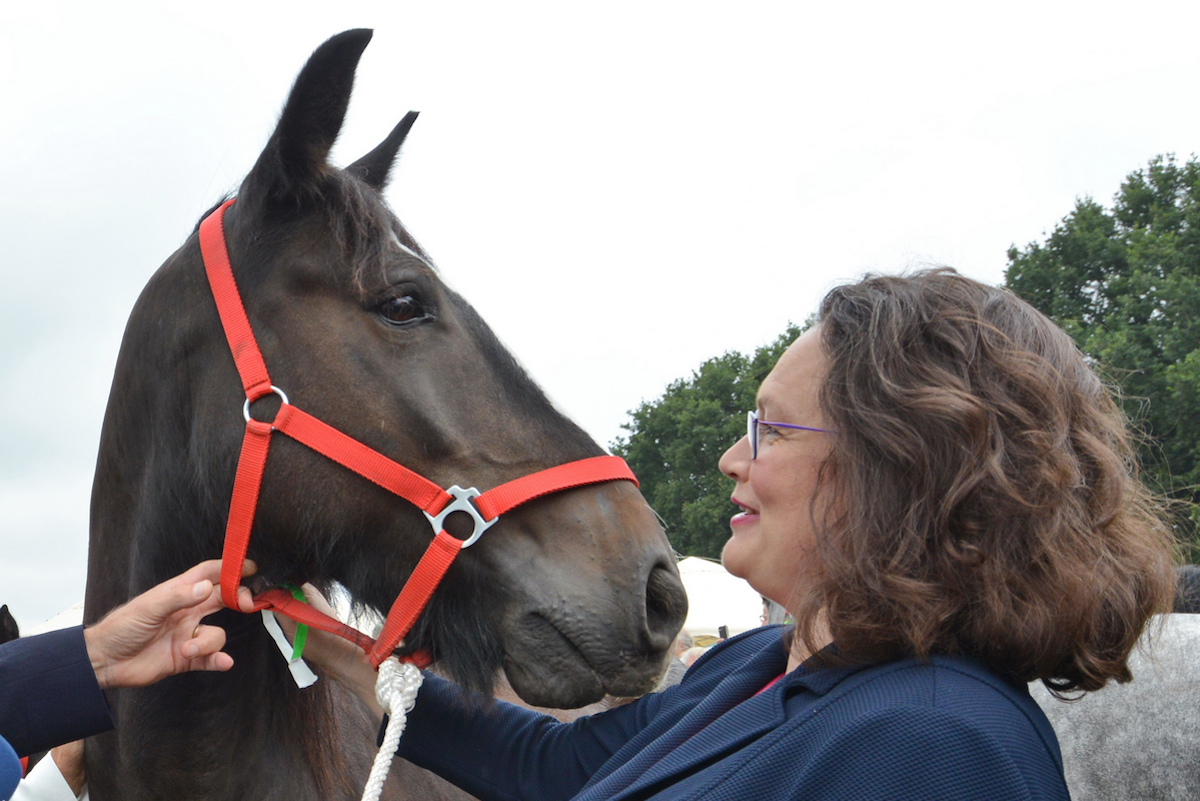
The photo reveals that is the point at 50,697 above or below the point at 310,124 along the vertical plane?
below

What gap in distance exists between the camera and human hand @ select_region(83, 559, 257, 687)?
1890 millimetres

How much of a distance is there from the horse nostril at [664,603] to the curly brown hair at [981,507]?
0.41m

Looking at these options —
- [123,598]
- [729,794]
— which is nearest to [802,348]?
[729,794]

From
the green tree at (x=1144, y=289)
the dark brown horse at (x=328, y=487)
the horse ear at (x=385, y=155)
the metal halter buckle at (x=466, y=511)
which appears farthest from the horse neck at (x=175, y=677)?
the green tree at (x=1144, y=289)

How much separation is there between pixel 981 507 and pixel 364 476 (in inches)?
48.5

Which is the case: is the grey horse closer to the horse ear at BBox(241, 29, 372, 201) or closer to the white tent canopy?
the horse ear at BBox(241, 29, 372, 201)

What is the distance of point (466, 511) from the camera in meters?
1.87

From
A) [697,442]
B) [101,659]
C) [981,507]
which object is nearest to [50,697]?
[101,659]

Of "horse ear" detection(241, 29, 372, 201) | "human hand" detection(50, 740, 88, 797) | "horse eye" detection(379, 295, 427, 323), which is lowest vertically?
"human hand" detection(50, 740, 88, 797)

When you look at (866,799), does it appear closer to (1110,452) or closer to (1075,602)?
(1075,602)

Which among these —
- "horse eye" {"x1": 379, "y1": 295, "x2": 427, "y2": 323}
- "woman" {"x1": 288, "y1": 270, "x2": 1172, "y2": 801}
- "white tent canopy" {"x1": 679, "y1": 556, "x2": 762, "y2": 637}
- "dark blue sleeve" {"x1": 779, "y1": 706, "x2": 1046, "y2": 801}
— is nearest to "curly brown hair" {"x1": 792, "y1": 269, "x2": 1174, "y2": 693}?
"woman" {"x1": 288, "y1": 270, "x2": 1172, "y2": 801}

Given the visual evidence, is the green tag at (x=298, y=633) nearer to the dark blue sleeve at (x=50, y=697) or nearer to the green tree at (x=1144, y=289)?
the dark blue sleeve at (x=50, y=697)

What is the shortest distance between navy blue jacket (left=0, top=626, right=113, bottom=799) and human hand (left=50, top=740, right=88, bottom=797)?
1.19 ft

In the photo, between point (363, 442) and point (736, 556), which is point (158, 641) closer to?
point (363, 442)
